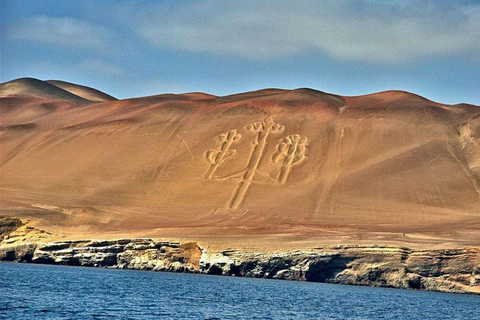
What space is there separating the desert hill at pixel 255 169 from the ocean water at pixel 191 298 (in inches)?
387

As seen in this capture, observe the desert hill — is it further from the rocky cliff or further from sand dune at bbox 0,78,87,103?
sand dune at bbox 0,78,87,103

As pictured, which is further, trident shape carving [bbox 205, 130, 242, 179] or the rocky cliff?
trident shape carving [bbox 205, 130, 242, 179]

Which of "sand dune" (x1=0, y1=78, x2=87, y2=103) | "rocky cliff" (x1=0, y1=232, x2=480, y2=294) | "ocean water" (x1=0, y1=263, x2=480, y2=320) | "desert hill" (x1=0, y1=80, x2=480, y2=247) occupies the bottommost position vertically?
"ocean water" (x1=0, y1=263, x2=480, y2=320)

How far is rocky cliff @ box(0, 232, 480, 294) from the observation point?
204 feet

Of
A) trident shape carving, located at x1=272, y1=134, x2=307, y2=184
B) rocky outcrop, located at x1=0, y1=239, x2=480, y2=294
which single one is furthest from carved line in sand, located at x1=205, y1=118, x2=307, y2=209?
rocky outcrop, located at x1=0, y1=239, x2=480, y2=294

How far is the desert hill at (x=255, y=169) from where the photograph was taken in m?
82.5

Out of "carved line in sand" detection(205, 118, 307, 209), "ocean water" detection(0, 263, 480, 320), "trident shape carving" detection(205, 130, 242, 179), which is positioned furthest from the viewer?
"trident shape carving" detection(205, 130, 242, 179)

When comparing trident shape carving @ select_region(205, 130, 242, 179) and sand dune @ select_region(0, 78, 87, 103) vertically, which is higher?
sand dune @ select_region(0, 78, 87, 103)

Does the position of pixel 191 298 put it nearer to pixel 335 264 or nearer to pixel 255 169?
pixel 335 264

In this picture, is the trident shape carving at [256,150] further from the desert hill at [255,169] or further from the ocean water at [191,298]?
the ocean water at [191,298]

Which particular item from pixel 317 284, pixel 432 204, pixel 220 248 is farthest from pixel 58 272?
pixel 432 204

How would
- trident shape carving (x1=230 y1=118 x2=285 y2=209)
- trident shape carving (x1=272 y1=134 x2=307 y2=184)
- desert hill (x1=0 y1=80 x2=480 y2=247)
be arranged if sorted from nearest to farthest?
1. desert hill (x1=0 y1=80 x2=480 y2=247)
2. trident shape carving (x1=230 y1=118 x2=285 y2=209)
3. trident shape carving (x1=272 y1=134 x2=307 y2=184)

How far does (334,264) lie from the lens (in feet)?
210

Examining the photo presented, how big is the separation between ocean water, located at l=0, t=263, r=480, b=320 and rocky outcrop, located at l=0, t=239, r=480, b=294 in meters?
0.75
